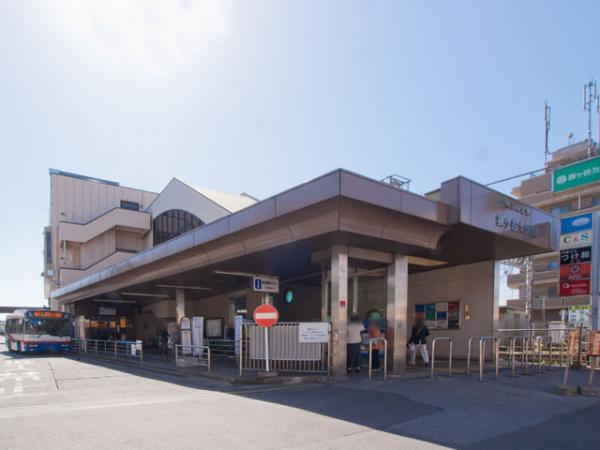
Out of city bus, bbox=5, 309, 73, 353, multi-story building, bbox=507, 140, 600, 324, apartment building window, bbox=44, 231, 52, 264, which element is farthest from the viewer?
apartment building window, bbox=44, 231, 52, 264

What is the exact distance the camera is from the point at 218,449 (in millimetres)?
5523

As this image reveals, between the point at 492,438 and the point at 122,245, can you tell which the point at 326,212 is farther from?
the point at 122,245

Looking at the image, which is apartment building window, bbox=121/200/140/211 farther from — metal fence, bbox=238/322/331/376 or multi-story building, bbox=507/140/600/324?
metal fence, bbox=238/322/331/376

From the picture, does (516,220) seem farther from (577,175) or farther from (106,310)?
(106,310)

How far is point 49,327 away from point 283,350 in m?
20.0

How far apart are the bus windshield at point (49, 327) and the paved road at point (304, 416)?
662 inches

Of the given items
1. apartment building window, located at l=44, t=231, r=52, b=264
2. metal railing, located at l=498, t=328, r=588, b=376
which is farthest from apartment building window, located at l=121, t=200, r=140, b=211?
metal railing, located at l=498, t=328, r=588, b=376

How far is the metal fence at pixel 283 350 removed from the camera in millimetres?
11812

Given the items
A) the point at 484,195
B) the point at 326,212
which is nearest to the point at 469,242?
the point at 484,195

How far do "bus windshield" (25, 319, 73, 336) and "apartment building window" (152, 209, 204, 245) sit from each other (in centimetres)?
1098

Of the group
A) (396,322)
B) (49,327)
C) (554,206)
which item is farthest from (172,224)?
(554,206)

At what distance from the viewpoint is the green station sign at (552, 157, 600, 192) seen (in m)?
12.6

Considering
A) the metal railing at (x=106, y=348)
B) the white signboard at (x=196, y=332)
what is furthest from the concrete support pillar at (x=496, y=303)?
the metal railing at (x=106, y=348)

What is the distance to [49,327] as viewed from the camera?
1033 inches
